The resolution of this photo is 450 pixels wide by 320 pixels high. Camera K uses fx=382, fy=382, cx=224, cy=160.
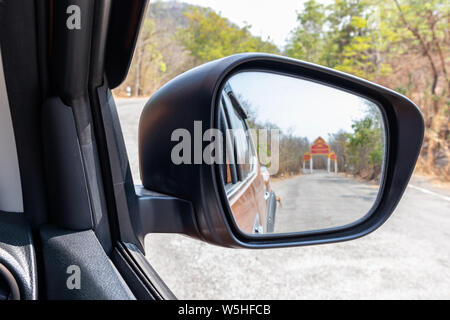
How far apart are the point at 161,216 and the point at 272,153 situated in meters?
0.37

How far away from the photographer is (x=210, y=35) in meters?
12.7

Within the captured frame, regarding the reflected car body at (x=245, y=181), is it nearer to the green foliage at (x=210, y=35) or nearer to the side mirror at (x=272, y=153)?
the side mirror at (x=272, y=153)

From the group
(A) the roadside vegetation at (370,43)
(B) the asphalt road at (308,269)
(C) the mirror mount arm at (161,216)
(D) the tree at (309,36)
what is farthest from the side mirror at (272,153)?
(A) the roadside vegetation at (370,43)

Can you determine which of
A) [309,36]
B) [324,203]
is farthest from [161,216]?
[309,36]

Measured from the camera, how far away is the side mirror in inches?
36.3

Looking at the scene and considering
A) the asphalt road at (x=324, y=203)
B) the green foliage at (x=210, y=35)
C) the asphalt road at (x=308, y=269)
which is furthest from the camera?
the green foliage at (x=210, y=35)

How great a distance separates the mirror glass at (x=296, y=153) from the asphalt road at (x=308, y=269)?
6.21 ft

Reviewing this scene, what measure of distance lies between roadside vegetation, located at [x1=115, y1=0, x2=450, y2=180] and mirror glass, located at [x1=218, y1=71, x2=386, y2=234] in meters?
8.14

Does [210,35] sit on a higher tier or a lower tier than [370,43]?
higher

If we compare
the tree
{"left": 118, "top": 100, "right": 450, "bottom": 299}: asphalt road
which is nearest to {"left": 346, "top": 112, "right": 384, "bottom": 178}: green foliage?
{"left": 118, "top": 100, "right": 450, "bottom": 299}: asphalt road

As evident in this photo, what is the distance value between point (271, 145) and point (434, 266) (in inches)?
167

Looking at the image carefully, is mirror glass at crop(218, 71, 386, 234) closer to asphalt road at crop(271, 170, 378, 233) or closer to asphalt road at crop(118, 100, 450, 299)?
asphalt road at crop(271, 170, 378, 233)

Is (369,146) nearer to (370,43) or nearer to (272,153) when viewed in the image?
(272,153)

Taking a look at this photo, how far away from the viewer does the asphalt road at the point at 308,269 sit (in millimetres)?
3660
